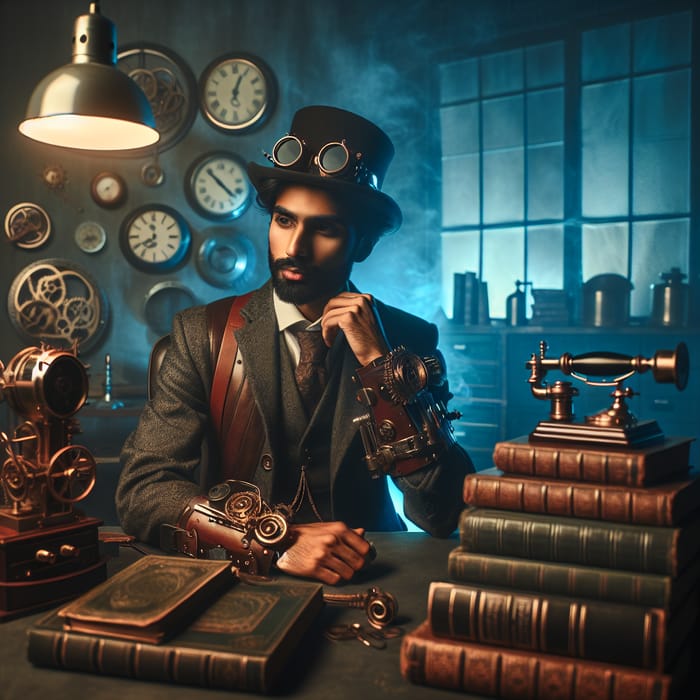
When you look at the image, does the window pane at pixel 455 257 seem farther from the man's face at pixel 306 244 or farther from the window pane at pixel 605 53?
the man's face at pixel 306 244

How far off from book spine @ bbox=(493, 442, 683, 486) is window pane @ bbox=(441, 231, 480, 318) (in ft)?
16.1

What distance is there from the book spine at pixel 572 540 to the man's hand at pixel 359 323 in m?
0.96

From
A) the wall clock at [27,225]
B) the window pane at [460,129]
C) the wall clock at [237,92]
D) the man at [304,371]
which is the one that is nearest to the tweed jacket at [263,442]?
the man at [304,371]

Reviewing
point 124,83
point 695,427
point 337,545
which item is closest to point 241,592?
point 337,545

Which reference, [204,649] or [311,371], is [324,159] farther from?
[204,649]

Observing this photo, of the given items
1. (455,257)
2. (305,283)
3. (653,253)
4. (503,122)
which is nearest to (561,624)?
(305,283)

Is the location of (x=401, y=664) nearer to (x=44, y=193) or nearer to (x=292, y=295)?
(x=292, y=295)

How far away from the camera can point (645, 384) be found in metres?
5.25

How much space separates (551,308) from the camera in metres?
5.55

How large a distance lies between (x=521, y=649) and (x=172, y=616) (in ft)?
1.70

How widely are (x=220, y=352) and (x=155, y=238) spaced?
4.06 m

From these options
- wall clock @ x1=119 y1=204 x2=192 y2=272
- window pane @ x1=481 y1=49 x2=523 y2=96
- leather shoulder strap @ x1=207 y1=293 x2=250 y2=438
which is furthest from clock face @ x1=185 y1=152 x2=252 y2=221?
leather shoulder strap @ x1=207 y1=293 x2=250 y2=438

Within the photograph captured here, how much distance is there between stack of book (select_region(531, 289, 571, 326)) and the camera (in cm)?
554

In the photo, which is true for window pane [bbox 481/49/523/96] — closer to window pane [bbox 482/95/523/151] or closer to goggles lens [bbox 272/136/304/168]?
window pane [bbox 482/95/523/151]
